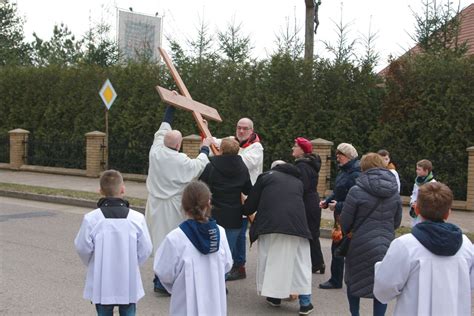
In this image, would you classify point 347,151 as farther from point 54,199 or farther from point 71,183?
point 71,183

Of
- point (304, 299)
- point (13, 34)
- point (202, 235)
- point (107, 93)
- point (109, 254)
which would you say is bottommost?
point (304, 299)

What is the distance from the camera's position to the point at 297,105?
1664cm

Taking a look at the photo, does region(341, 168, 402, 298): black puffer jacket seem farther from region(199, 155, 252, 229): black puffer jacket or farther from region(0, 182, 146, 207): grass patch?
region(0, 182, 146, 207): grass patch

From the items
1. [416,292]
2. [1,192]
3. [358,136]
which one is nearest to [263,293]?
[416,292]

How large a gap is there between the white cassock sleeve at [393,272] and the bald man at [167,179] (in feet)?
10.9

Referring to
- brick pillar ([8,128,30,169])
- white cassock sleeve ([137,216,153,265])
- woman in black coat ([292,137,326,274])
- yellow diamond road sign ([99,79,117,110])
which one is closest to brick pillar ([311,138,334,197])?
yellow diamond road sign ([99,79,117,110])

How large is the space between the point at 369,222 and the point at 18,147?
19.3m

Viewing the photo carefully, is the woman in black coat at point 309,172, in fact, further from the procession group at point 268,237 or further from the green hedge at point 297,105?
the green hedge at point 297,105

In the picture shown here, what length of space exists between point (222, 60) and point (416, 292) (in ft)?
53.1

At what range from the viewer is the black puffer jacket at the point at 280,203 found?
19.5 ft

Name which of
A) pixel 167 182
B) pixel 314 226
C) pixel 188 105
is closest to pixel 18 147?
pixel 188 105

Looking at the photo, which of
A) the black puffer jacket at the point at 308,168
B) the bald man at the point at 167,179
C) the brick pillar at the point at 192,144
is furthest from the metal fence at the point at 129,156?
the black puffer jacket at the point at 308,168

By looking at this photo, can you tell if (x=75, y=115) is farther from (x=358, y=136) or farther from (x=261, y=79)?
(x=358, y=136)

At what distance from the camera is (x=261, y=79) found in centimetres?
1759
